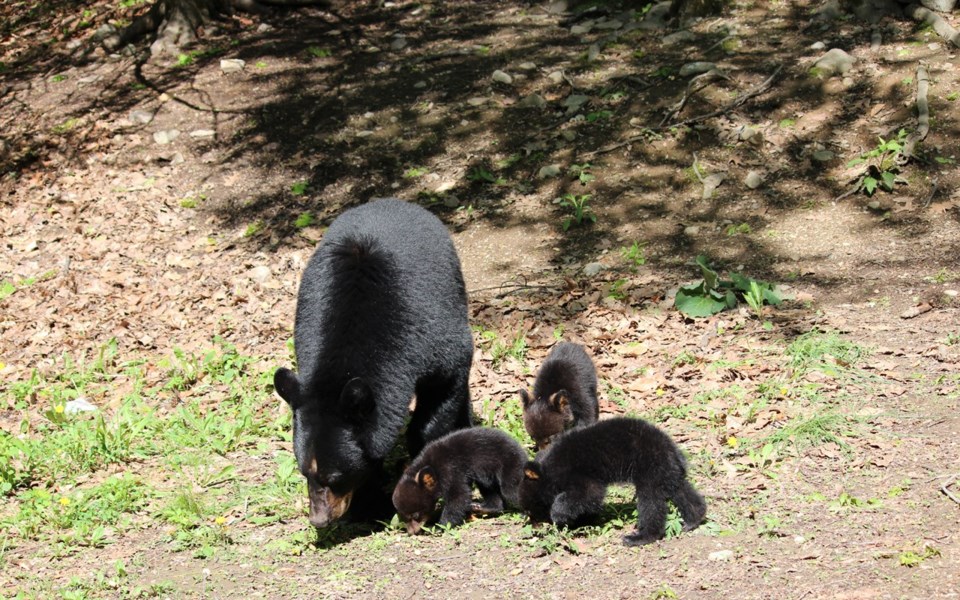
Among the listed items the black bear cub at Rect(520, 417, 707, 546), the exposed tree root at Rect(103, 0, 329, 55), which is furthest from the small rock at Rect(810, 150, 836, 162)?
the exposed tree root at Rect(103, 0, 329, 55)

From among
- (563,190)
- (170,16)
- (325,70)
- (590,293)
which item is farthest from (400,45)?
(590,293)

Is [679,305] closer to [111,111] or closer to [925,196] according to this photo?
[925,196]

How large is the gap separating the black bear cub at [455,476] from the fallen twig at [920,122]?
5.61 m

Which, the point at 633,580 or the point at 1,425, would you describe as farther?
the point at 1,425

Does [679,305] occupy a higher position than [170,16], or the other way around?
[170,16]

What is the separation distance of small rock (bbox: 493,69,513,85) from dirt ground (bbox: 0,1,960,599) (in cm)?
8

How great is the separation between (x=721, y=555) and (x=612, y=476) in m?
0.72

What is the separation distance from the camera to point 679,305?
7863mm

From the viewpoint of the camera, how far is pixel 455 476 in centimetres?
578

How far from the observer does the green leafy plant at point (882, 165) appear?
9078 mm

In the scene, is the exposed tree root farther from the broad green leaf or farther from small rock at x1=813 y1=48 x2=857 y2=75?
the broad green leaf

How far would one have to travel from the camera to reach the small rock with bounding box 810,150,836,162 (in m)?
9.67

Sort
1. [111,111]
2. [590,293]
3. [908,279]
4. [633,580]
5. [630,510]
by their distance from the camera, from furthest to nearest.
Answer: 1. [111,111]
2. [590,293]
3. [908,279]
4. [630,510]
5. [633,580]

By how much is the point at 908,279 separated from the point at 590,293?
2588 mm
